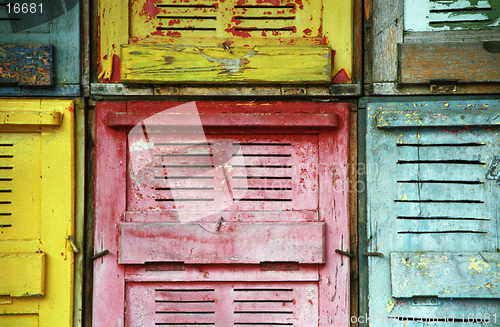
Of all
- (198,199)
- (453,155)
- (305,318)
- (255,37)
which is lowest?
(305,318)

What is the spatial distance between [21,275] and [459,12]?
9.35 ft

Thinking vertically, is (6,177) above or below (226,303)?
above

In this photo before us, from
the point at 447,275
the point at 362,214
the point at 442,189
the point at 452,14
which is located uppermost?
the point at 452,14

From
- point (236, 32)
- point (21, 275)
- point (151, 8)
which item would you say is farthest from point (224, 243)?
point (151, 8)

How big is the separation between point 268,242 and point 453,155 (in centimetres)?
116

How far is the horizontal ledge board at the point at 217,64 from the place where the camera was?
6.08 ft

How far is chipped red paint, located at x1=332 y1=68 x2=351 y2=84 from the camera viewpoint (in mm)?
1892

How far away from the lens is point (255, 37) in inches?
75.6

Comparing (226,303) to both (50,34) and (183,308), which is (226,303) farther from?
(50,34)

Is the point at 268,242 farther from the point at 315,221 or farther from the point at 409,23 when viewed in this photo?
the point at 409,23

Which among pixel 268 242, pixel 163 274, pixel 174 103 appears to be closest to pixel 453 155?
pixel 268 242

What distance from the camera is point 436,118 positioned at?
1.82 meters

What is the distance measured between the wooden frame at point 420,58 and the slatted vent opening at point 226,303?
4.17 feet

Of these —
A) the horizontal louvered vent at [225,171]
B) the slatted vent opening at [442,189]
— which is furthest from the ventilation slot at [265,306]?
the slatted vent opening at [442,189]
